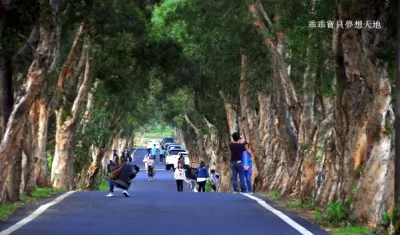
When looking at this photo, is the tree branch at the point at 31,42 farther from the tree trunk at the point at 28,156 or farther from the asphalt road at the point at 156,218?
the tree trunk at the point at 28,156

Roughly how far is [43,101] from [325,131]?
35.6ft

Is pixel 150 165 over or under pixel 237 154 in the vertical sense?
over

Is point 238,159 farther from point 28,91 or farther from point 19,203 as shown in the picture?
point 28,91

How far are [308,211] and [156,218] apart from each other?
405 centimetres

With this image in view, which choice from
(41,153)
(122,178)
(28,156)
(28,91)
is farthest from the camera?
Result: (41,153)

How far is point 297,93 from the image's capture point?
86.2 ft

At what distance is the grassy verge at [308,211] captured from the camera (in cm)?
1557

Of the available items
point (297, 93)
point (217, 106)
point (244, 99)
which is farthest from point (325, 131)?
point (217, 106)

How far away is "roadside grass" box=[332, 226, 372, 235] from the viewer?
50.0ft

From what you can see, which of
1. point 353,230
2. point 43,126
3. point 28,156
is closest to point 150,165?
point 43,126

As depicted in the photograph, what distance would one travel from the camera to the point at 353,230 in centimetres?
1571

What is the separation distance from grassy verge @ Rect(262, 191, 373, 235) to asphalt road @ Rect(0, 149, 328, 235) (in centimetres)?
28

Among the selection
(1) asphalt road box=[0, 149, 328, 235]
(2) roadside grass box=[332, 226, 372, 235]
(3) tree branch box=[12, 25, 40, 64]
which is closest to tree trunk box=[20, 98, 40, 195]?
(1) asphalt road box=[0, 149, 328, 235]

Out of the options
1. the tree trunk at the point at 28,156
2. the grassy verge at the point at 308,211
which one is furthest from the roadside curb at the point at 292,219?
the tree trunk at the point at 28,156
